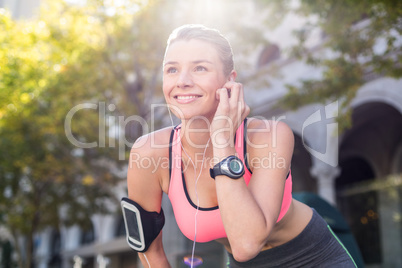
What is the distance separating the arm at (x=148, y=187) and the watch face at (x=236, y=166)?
1.64 ft

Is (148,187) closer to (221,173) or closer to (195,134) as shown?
(195,134)

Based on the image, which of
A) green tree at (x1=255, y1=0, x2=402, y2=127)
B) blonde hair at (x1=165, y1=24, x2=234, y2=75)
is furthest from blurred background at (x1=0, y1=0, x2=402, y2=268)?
blonde hair at (x1=165, y1=24, x2=234, y2=75)

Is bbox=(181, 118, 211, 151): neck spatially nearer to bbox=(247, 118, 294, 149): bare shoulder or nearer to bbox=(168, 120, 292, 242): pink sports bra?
bbox=(168, 120, 292, 242): pink sports bra

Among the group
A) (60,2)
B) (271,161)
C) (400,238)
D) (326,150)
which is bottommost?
(400,238)

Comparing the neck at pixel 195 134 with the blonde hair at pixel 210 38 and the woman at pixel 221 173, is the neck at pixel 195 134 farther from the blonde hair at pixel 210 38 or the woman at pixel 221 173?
the blonde hair at pixel 210 38

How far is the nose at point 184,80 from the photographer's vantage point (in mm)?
1976

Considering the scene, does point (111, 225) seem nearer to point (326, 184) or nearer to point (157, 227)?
point (326, 184)

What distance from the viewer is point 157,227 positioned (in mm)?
2203

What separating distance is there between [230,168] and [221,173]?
43 mm

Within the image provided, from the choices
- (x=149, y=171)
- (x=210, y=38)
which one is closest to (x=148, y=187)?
(x=149, y=171)

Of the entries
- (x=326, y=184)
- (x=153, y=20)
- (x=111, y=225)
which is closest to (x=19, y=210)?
(x=111, y=225)

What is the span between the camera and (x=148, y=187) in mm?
2205

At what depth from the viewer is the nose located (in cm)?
198

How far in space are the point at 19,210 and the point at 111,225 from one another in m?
7.22
